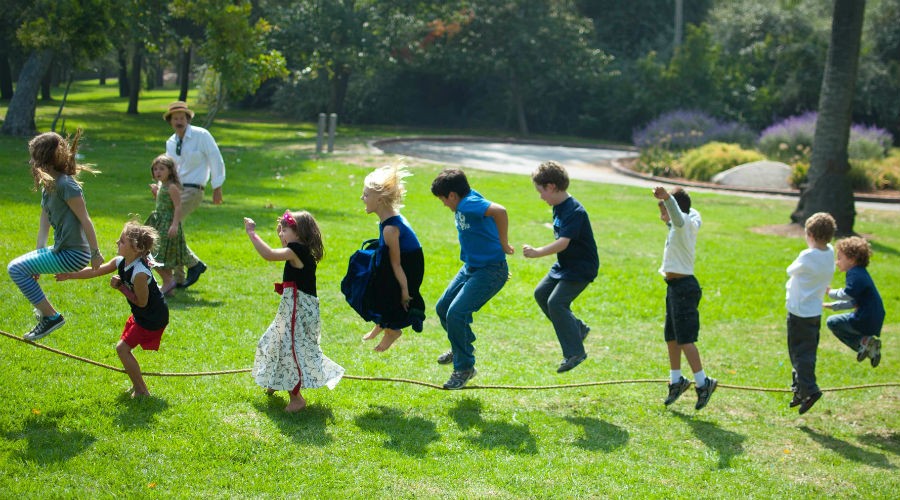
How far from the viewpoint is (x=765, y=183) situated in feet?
80.9

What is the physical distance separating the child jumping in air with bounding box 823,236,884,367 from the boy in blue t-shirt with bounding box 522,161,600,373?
200 centimetres

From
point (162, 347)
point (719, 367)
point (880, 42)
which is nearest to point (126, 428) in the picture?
point (162, 347)

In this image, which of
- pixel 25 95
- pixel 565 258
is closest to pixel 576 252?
pixel 565 258

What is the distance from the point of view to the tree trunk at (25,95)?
25.5 m

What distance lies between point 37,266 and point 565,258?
395 cm

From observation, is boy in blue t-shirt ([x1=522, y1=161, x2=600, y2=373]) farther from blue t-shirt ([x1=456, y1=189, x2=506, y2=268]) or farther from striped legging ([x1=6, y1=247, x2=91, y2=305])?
striped legging ([x1=6, y1=247, x2=91, y2=305])

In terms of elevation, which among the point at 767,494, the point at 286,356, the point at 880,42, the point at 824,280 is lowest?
the point at 767,494

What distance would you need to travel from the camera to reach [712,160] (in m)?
26.3

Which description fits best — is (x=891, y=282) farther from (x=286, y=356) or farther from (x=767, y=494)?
(x=286, y=356)

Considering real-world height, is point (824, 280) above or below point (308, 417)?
above

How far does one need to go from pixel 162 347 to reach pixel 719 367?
5280 millimetres

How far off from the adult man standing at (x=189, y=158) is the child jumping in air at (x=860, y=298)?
20.1 ft

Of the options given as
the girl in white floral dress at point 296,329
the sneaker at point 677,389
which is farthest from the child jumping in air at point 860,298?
the girl in white floral dress at point 296,329

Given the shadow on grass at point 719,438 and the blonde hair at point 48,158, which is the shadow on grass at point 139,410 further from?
the shadow on grass at point 719,438
